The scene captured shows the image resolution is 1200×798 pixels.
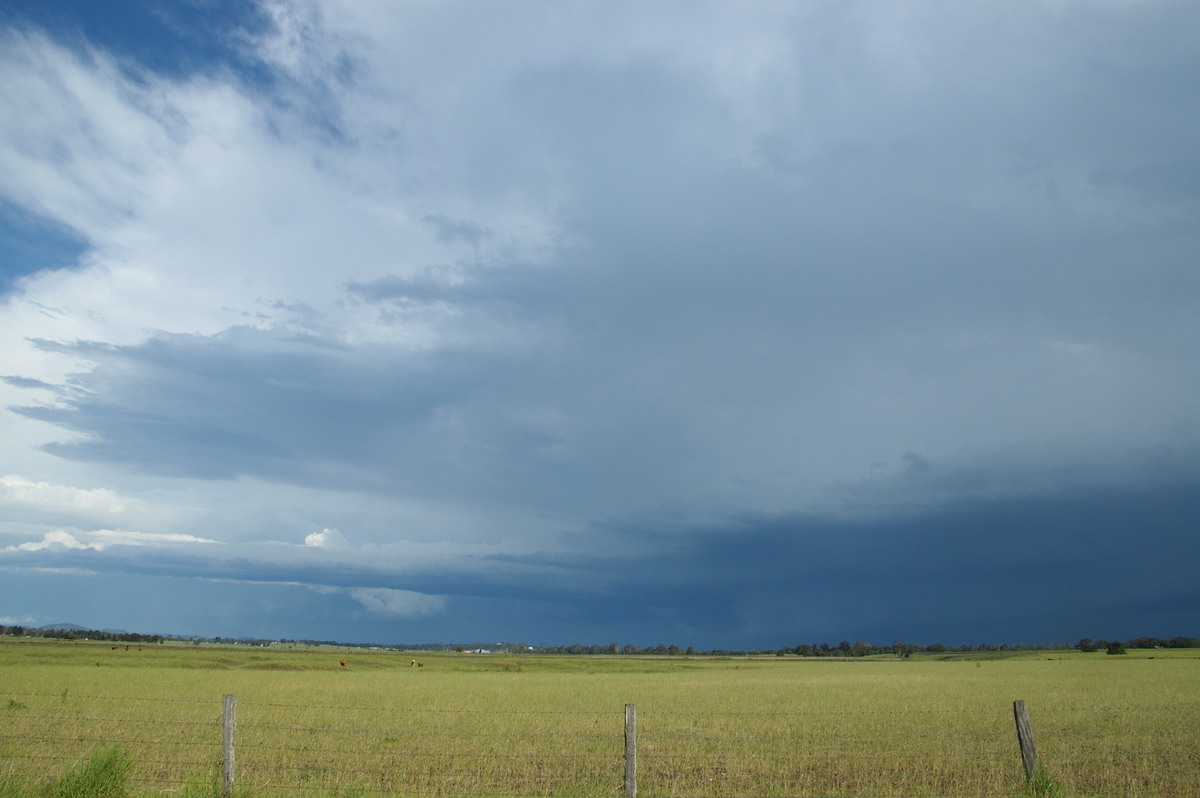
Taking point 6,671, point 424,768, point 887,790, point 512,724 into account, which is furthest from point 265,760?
point 6,671

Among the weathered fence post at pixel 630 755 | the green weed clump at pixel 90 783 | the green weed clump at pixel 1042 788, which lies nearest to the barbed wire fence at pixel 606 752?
the weathered fence post at pixel 630 755

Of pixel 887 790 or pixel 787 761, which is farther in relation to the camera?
pixel 787 761

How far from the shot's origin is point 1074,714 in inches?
1105

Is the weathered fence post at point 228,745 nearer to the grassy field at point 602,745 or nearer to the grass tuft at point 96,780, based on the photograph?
the grassy field at point 602,745

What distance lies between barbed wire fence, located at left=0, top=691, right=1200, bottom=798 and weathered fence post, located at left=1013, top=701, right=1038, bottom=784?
40 millimetres

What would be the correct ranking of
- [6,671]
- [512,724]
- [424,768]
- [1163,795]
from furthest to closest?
[6,671], [512,724], [424,768], [1163,795]

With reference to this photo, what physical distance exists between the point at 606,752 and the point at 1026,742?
1148 centimetres

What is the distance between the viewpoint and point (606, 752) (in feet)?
64.8

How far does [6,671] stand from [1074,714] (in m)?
68.8

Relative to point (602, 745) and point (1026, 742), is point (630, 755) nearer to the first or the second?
point (1026, 742)

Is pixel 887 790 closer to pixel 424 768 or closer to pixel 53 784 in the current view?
pixel 424 768

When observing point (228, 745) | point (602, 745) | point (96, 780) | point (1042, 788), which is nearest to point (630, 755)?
point (228, 745)

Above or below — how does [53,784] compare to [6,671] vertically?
above

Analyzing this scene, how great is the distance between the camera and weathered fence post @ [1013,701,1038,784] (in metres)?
11.7
